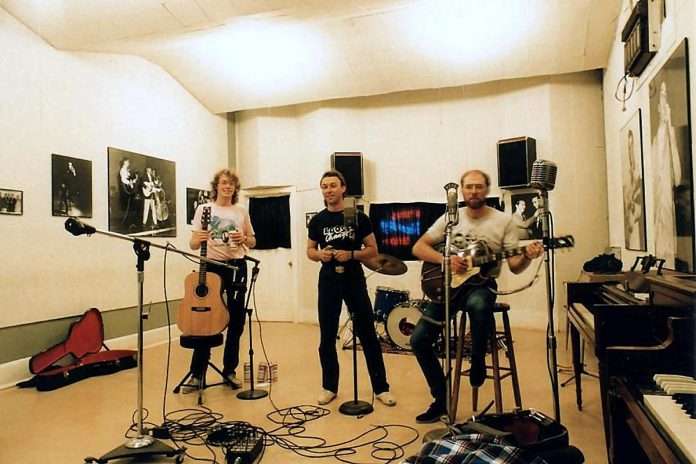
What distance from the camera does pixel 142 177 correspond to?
19.2 ft

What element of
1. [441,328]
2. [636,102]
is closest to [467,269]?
[441,328]

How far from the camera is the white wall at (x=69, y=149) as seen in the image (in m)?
4.36

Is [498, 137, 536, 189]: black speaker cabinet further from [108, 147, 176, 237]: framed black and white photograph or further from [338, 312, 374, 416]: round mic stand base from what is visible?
[108, 147, 176, 237]: framed black and white photograph

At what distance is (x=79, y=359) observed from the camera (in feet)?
15.3

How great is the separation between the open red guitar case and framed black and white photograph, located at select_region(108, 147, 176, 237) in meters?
1.10

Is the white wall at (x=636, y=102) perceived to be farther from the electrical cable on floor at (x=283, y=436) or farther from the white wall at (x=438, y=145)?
the electrical cable on floor at (x=283, y=436)

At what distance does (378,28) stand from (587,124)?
2.91 metres

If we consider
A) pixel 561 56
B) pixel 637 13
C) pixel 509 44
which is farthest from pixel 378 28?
pixel 637 13

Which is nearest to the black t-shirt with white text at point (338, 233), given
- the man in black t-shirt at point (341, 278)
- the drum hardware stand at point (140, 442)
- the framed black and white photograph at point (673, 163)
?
the man in black t-shirt at point (341, 278)

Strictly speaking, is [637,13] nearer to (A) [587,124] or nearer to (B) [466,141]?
(A) [587,124]

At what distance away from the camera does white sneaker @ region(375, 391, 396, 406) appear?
135 inches

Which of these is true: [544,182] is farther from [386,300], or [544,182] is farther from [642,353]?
[386,300]

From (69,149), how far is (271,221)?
331 centimetres

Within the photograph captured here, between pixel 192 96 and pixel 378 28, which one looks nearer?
pixel 378 28
